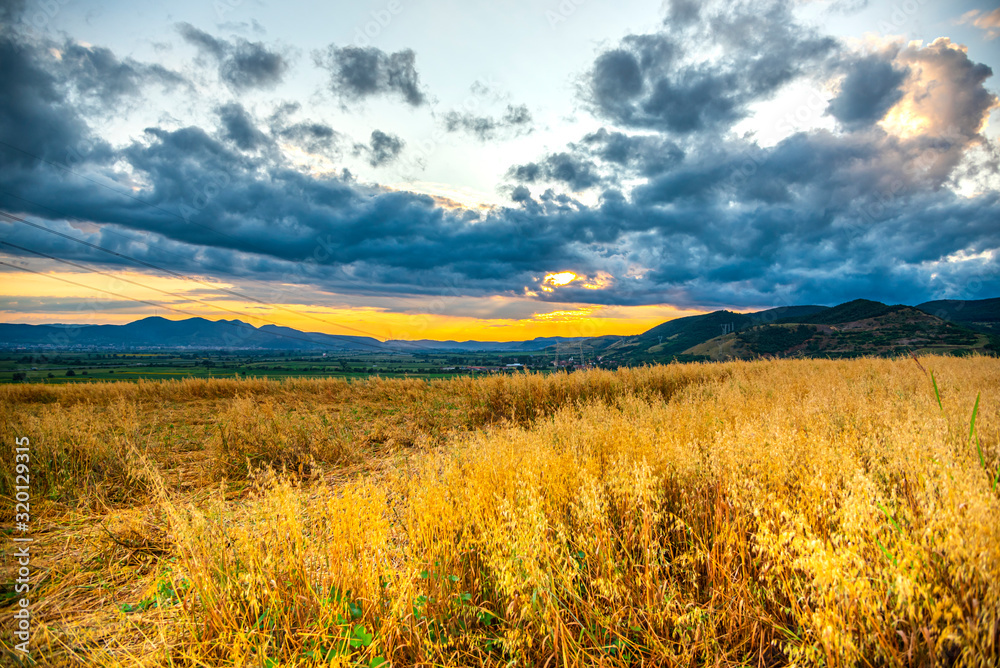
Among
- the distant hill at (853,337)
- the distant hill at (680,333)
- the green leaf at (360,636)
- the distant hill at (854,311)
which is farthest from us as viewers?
the distant hill at (680,333)

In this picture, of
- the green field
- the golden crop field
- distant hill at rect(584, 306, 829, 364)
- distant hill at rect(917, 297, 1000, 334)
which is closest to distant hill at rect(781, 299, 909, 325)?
distant hill at rect(584, 306, 829, 364)

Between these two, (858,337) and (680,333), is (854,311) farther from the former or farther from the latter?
(680,333)

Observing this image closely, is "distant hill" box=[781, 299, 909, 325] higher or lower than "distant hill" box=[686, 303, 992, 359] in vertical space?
higher

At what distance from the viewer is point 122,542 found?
3.86 metres

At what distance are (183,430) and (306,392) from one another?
5.20 m

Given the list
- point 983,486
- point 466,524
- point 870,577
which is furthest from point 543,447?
point 983,486

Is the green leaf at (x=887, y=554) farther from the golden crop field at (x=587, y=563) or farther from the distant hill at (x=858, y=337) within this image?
the distant hill at (x=858, y=337)

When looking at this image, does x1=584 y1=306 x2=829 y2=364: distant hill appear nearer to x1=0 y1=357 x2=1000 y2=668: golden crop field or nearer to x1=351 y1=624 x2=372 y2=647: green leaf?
x1=0 y1=357 x2=1000 y2=668: golden crop field

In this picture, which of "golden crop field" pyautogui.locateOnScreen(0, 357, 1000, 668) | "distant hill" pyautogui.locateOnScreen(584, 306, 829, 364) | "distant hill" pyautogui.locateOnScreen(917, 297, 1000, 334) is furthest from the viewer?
"distant hill" pyautogui.locateOnScreen(917, 297, 1000, 334)

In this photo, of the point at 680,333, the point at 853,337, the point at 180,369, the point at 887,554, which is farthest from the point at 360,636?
the point at 680,333

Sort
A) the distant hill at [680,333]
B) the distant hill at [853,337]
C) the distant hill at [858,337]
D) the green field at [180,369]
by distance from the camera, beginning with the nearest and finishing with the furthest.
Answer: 1. the green field at [180,369]
2. the distant hill at [853,337]
3. the distant hill at [858,337]
4. the distant hill at [680,333]

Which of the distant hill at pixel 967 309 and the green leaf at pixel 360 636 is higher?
the distant hill at pixel 967 309

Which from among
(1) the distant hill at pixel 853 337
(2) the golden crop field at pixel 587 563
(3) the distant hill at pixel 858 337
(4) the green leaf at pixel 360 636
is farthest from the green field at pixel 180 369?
(3) the distant hill at pixel 858 337

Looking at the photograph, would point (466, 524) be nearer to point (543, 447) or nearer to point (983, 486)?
point (543, 447)
